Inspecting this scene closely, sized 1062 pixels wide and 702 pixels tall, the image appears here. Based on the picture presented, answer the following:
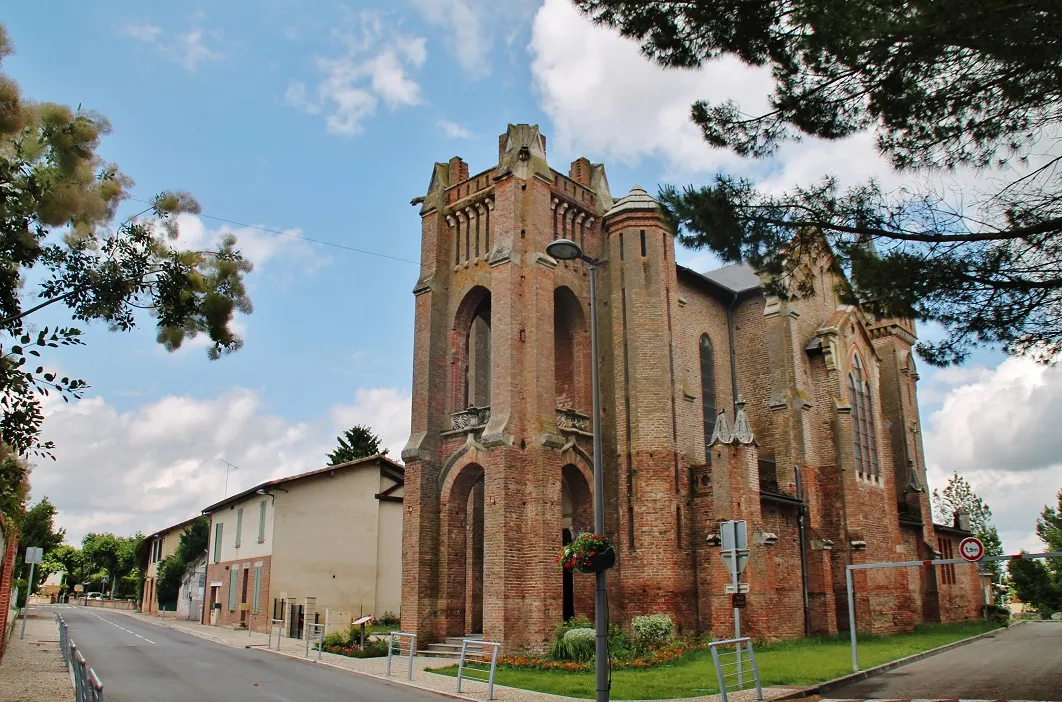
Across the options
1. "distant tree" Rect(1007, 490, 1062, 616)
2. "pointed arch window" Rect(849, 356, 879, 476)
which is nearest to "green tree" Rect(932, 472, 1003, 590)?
"distant tree" Rect(1007, 490, 1062, 616)

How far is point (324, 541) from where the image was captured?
3256 centimetres

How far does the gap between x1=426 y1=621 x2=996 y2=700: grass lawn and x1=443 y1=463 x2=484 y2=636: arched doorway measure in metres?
4.45

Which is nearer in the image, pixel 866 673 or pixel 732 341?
pixel 866 673

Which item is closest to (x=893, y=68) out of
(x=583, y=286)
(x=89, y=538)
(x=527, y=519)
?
(x=527, y=519)

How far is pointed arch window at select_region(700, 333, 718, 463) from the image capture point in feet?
90.1

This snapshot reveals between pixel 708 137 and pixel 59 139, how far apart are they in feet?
25.3

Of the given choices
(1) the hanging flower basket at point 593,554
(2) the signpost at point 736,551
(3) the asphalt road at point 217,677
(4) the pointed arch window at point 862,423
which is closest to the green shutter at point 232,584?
(3) the asphalt road at point 217,677

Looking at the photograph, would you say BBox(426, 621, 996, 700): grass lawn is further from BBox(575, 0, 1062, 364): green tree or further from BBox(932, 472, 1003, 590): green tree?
BBox(932, 472, 1003, 590): green tree

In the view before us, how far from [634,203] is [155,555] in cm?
5026

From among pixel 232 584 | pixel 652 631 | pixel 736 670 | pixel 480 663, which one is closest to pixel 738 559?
pixel 736 670

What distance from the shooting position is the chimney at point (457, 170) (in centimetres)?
2722

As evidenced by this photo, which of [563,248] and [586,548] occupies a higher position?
[563,248]

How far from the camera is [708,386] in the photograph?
2795 centimetres

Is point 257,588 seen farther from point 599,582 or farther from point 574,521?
point 599,582
